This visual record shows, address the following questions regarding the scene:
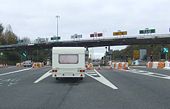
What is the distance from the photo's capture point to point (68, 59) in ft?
93.7

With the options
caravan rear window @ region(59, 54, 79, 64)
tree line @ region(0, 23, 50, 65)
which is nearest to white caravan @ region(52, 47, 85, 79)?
caravan rear window @ region(59, 54, 79, 64)

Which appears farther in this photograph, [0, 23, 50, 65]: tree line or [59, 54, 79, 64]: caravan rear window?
[0, 23, 50, 65]: tree line

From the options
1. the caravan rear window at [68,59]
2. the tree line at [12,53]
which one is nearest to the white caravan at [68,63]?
the caravan rear window at [68,59]

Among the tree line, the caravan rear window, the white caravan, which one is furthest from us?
the tree line

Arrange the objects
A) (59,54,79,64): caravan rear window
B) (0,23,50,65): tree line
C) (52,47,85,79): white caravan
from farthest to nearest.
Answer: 1. (0,23,50,65): tree line
2. (59,54,79,64): caravan rear window
3. (52,47,85,79): white caravan

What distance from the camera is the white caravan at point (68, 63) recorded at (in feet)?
93.0

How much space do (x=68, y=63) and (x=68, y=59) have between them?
0.28 meters

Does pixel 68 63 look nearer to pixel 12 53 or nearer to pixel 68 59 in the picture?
pixel 68 59

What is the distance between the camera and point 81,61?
2852 centimetres

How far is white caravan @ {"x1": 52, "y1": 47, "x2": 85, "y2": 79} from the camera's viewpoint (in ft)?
93.0

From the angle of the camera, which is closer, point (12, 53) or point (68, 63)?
point (68, 63)

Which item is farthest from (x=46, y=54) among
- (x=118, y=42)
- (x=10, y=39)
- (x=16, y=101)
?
(x=16, y=101)

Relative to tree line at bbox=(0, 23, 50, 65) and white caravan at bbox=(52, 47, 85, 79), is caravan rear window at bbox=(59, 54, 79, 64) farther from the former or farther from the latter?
tree line at bbox=(0, 23, 50, 65)

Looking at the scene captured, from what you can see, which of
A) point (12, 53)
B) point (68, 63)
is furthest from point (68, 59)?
point (12, 53)
